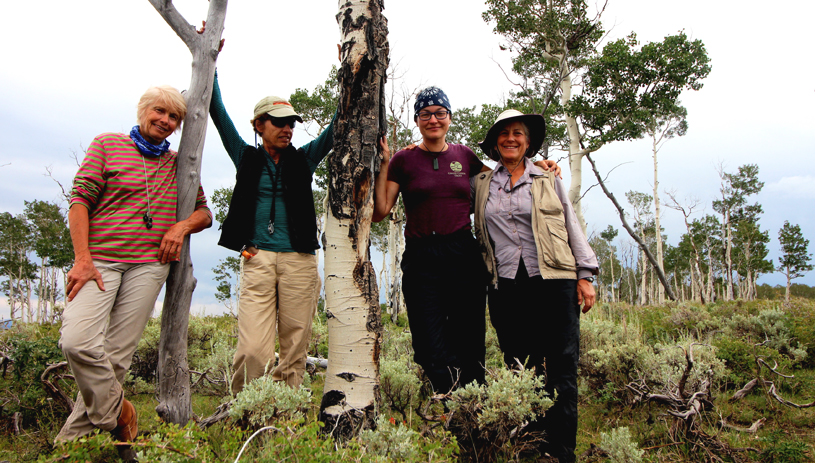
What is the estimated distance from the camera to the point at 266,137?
3.01 metres

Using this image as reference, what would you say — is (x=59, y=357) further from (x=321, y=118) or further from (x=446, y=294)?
(x=321, y=118)

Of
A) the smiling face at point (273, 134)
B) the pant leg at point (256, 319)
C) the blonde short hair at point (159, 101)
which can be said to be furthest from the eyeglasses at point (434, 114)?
the blonde short hair at point (159, 101)

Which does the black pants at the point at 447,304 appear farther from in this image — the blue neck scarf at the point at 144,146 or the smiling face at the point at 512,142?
the blue neck scarf at the point at 144,146

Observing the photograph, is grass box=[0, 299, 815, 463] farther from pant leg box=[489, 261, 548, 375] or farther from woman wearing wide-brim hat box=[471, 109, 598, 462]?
pant leg box=[489, 261, 548, 375]

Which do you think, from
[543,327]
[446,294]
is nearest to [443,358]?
[446,294]

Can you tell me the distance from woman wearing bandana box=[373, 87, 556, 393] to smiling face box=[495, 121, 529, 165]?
33 centimetres

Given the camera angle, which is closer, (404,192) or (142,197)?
(142,197)

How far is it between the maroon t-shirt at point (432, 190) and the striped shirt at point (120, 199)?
1570mm

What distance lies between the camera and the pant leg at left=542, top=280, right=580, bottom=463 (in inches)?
106

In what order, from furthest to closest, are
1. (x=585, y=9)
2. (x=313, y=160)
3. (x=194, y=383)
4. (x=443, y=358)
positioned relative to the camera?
(x=585, y=9) → (x=194, y=383) → (x=313, y=160) → (x=443, y=358)

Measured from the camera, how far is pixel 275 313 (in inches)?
116

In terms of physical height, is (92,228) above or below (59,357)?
above

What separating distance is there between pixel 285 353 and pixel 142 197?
4.56 feet

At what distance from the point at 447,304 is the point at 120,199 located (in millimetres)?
2183
